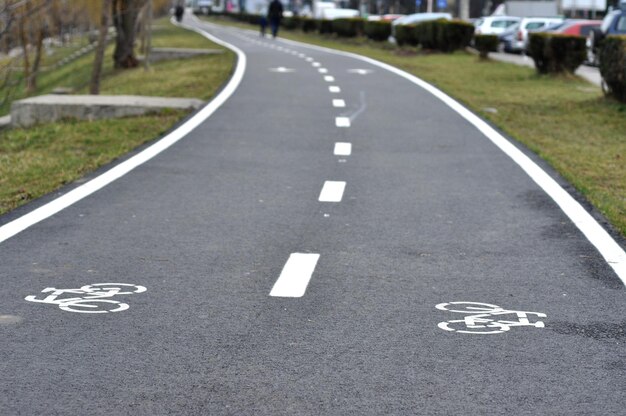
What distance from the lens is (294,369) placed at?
5590mm

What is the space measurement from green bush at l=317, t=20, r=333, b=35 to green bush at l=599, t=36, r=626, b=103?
1724 inches

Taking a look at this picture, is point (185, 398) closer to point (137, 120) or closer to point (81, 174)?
point (81, 174)

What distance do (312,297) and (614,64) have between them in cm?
1563

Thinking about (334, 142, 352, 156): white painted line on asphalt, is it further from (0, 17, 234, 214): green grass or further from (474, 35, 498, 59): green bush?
(474, 35, 498, 59): green bush

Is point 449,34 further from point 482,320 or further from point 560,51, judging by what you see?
point 482,320

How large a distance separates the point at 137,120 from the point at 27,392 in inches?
507

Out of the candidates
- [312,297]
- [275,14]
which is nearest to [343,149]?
A: [312,297]

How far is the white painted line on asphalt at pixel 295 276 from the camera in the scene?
23.5 ft

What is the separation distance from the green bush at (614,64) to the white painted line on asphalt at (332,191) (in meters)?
10.5

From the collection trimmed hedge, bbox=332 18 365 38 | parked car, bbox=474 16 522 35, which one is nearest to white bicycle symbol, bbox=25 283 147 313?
parked car, bbox=474 16 522 35

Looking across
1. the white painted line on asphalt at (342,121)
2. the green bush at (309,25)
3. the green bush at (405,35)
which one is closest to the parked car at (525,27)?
the green bush at (405,35)

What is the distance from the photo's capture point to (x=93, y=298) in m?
6.89

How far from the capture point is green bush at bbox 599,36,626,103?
2094 centimetres

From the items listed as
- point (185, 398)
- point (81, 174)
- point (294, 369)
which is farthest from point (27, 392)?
point (81, 174)
